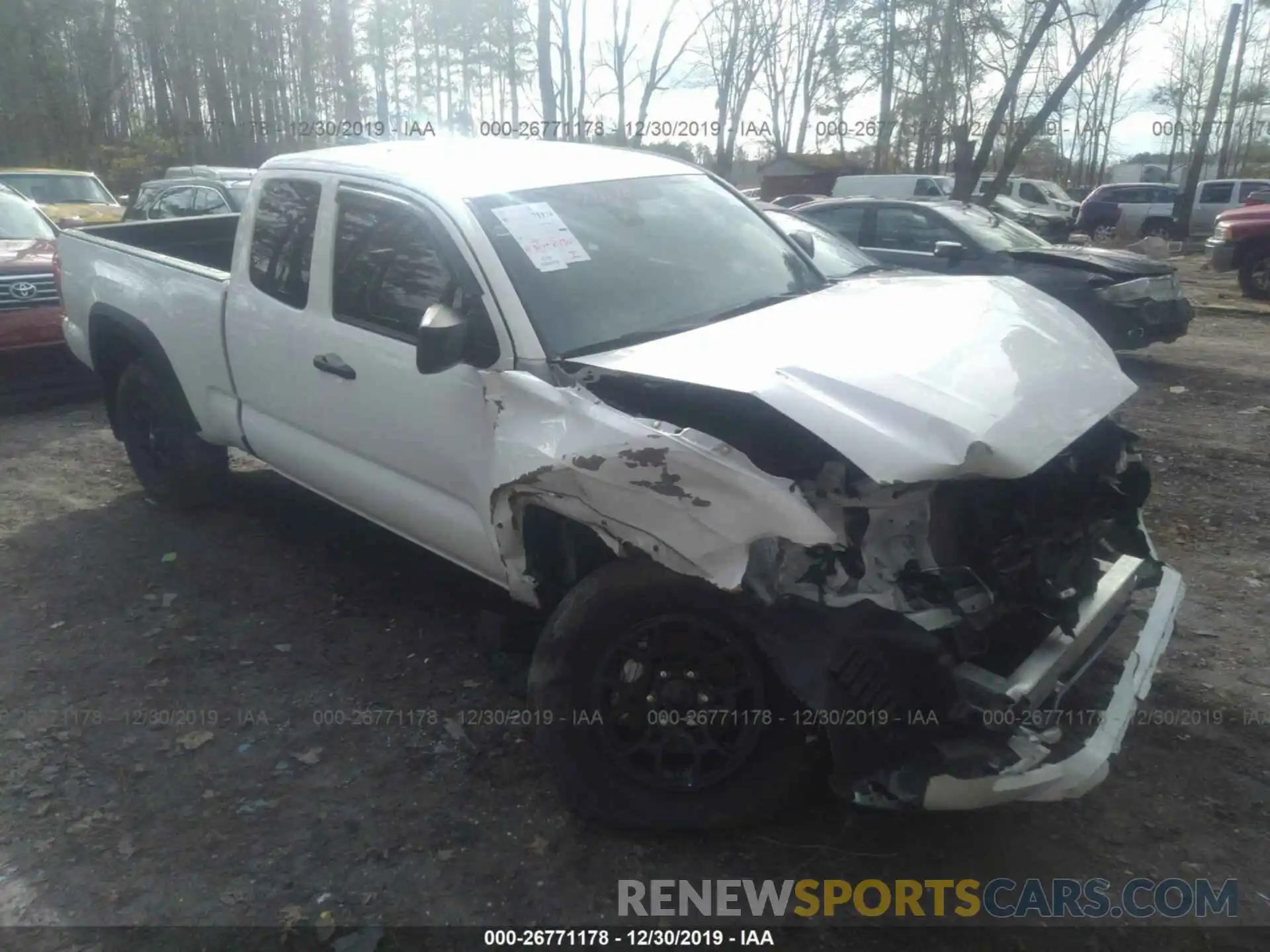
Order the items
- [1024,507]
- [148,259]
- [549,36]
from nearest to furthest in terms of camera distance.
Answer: [1024,507], [148,259], [549,36]

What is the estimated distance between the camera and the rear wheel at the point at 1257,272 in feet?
43.7

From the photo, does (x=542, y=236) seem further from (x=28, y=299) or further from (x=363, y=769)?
(x=28, y=299)

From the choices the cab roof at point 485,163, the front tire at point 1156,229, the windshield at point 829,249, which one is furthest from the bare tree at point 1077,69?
the cab roof at point 485,163

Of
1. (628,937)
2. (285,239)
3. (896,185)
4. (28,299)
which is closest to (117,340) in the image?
(285,239)

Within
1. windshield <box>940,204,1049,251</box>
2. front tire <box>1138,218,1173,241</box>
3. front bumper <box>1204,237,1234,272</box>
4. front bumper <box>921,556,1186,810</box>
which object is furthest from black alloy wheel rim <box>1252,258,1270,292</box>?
front bumper <box>921,556,1186,810</box>

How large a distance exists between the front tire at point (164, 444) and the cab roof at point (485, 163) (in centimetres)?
156

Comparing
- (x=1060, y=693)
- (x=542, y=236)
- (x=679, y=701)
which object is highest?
(x=542, y=236)

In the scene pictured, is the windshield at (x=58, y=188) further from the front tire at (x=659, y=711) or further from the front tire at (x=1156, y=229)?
the front tire at (x=1156, y=229)

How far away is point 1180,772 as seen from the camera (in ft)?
10.6

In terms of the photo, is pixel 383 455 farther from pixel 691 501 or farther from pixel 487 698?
pixel 691 501

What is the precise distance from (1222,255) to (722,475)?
1370 cm

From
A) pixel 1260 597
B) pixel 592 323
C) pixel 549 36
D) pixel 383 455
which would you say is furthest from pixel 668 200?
pixel 549 36

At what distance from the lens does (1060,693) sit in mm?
2697

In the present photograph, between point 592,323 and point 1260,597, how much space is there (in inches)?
128
